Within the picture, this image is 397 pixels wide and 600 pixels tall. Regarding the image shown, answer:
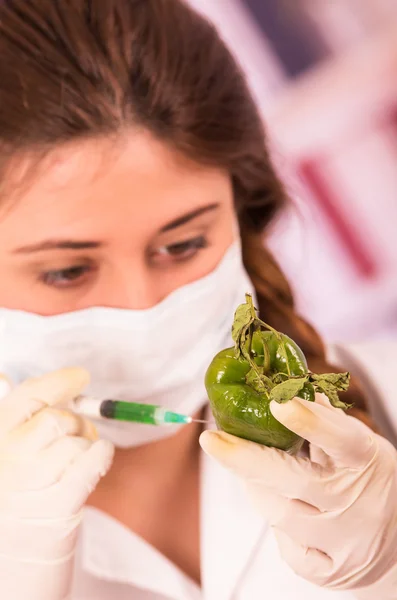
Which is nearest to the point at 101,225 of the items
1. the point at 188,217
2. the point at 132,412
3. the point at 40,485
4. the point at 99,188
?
the point at 99,188

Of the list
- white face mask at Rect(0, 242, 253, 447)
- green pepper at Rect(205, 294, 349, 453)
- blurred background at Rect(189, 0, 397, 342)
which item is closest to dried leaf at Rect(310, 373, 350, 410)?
green pepper at Rect(205, 294, 349, 453)

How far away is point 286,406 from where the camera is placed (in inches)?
33.2

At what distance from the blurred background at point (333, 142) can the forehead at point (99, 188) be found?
16.6 inches

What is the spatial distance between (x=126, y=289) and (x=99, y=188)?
0.63 ft

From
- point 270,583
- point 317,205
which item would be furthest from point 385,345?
point 270,583

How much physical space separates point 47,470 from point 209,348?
39 cm

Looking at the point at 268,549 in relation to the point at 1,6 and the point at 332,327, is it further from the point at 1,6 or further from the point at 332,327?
the point at 1,6

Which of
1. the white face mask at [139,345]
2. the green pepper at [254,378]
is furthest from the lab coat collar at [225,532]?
the green pepper at [254,378]

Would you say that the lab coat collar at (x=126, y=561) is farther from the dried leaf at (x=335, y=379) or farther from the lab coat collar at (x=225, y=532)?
the dried leaf at (x=335, y=379)

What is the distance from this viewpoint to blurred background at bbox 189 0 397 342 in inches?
56.9

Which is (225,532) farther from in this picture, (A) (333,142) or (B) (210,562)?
(A) (333,142)

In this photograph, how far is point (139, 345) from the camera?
1.16 meters

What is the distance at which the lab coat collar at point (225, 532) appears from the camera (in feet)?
3.88

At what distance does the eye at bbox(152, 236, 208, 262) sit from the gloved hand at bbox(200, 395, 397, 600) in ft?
1.24
